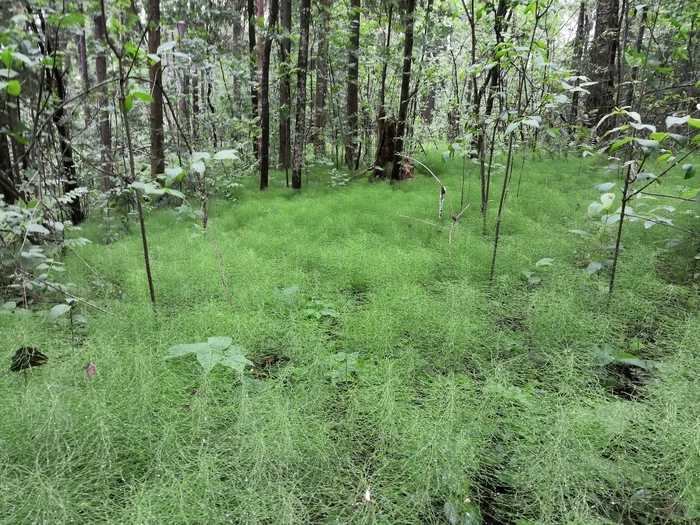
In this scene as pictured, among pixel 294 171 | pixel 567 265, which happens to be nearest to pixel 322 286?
pixel 567 265

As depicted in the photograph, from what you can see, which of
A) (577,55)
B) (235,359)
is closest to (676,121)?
(235,359)

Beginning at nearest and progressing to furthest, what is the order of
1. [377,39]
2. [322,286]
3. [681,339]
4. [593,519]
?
[593,519] → [681,339] → [322,286] → [377,39]

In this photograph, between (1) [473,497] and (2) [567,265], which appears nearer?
(1) [473,497]

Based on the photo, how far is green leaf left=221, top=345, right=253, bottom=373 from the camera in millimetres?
1736

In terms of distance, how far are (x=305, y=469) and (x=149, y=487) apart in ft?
1.60

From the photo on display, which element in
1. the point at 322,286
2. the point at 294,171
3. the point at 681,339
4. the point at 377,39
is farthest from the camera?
the point at 377,39

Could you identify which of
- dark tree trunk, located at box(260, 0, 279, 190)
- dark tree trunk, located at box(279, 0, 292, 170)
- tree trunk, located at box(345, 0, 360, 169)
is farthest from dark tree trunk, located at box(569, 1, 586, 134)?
dark tree trunk, located at box(260, 0, 279, 190)

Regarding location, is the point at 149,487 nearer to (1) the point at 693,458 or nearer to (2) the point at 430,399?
(2) the point at 430,399

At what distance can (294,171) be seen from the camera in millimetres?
5941

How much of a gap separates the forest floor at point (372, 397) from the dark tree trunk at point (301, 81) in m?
2.86

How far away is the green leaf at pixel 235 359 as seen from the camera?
1.74 m

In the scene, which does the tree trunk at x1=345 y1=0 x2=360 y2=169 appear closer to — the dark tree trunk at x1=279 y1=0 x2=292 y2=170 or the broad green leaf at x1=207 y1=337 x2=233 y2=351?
the dark tree trunk at x1=279 y1=0 x2=292 y2=170

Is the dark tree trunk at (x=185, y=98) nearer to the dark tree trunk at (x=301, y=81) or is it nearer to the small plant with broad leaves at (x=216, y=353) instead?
the dark tree trunk at (x=301, y=81)

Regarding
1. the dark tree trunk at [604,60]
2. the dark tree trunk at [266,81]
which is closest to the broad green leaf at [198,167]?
the dark tree trunk at [266,81]
